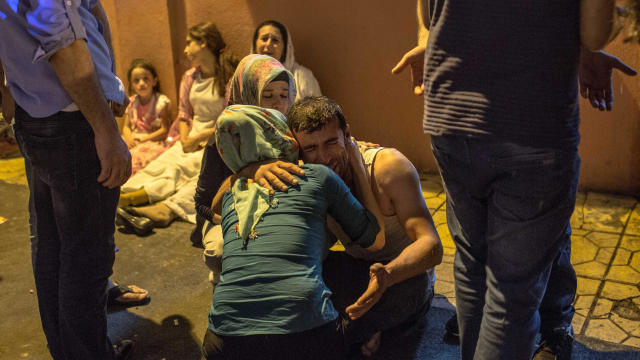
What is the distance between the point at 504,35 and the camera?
1.55 meters

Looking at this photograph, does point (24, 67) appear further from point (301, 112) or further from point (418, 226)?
point (418, 226)

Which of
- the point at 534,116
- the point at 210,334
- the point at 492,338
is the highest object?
the point at 534,116

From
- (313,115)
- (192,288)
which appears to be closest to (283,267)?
(313,115)

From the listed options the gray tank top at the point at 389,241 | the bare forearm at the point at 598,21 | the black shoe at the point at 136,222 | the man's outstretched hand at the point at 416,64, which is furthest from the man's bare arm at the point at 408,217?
the black shoe at the point at 136,222

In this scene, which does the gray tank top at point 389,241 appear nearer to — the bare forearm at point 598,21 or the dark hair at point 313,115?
the dark hair at point 313,115

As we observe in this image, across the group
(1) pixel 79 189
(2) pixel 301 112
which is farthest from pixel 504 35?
(1) pixel 79 189

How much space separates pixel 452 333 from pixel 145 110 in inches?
152

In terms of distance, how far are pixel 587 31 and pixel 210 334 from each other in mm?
1449

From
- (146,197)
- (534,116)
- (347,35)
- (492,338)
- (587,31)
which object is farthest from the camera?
(347,35)

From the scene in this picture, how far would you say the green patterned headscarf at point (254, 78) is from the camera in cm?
300

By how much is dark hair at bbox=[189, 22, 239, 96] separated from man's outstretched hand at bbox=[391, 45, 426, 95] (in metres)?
3.01

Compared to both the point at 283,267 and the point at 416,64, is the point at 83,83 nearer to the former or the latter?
the point at 283,267

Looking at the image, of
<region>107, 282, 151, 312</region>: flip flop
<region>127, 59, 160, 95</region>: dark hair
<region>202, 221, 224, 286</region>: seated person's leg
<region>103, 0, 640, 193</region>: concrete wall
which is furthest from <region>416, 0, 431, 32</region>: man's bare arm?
<region>127, 59, 160, 95</region>: dark hair

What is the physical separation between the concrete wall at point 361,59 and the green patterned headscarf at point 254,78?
1.95 meters
